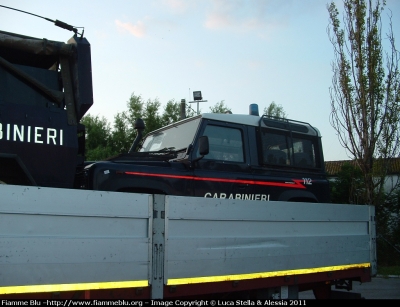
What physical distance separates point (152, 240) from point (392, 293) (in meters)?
8.17

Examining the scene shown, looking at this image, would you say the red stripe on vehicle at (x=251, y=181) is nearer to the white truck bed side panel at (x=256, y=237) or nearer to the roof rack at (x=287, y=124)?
the roof rack at (x=287, y=124)

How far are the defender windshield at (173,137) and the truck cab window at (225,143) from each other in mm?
233

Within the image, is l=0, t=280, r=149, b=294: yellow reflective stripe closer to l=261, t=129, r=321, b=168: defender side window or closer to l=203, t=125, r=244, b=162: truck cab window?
l=203, t=125, r=244, b=162: truck cab window

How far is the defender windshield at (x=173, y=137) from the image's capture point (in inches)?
251

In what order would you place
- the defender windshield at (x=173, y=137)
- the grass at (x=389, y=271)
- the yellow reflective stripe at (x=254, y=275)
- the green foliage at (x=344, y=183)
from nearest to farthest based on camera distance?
the yellow reflective stripe at (x=254, y=275), the defender windshield at (x=173, y=137), the grass at (x=389, y=271), the green foliage at (x=344, y=183)

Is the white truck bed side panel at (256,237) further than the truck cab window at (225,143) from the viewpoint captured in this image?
No

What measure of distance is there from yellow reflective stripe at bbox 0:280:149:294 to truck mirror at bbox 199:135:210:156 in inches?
93.9

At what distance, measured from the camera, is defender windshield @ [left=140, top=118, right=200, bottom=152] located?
637cm

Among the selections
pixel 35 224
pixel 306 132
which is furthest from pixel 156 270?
pixel 306 132

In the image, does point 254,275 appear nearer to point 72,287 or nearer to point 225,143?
point 72,287

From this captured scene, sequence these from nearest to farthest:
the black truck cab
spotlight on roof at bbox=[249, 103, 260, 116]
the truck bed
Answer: the truck bed < the black truck cab < spotlight on roof at bbox=[249, 103, 260, 116]

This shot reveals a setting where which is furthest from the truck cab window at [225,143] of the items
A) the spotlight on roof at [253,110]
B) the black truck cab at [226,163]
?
the spotlight on roof at [253,110]

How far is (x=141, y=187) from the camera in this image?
17.4ft

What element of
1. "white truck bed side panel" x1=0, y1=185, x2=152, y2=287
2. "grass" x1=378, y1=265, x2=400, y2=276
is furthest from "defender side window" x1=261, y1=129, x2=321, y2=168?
"grass" x1=378, y1=265, x2=400, y2=276
